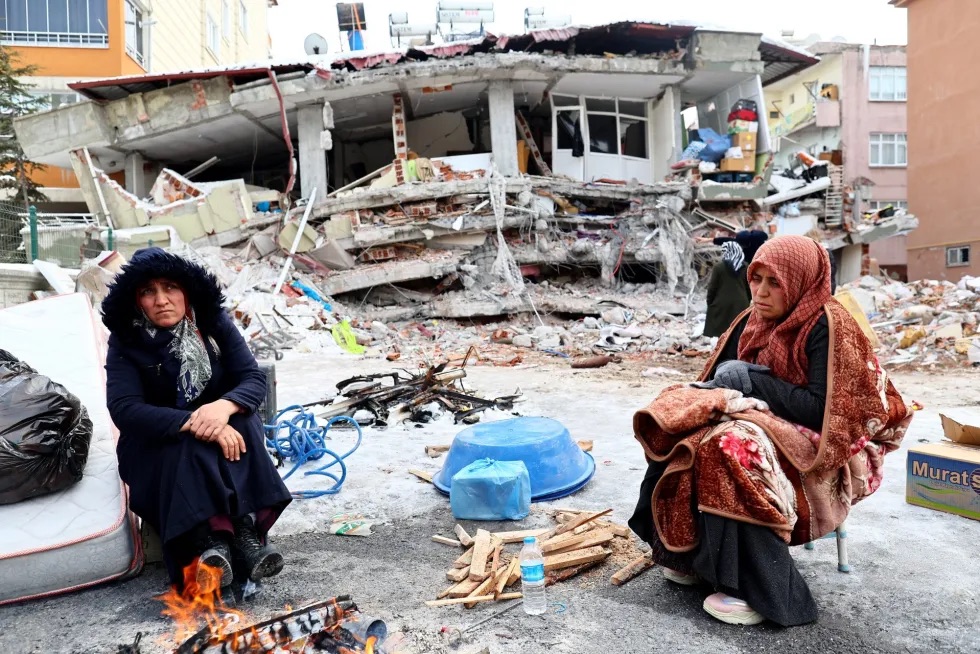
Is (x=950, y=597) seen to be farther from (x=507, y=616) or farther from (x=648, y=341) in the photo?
(x=648, y=341)

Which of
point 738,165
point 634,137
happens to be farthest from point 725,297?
point 634,137

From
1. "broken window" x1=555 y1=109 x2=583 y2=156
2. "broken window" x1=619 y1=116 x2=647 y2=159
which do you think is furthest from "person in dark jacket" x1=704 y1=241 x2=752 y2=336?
"broken window" x1=619 y1=116 x2=647 y2=159

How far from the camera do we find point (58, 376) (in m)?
3.68

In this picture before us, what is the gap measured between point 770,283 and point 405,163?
1414 cm

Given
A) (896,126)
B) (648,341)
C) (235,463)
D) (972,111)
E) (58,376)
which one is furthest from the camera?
(896,126)

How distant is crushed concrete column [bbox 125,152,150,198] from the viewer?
18422 mm

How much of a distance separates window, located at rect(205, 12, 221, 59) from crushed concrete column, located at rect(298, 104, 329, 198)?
1245 centimetres

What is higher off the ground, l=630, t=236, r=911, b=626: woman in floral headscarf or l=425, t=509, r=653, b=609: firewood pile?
l=630, t=236, r=911, b=626: woman in floral headscarf

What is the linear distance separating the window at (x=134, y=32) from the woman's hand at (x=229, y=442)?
21.9 metres

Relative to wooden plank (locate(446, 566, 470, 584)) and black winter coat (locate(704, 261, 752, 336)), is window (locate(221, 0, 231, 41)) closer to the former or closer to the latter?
black winter coat (locate(704, 261, 752, 336))

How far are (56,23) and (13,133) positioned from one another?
383 centimetres

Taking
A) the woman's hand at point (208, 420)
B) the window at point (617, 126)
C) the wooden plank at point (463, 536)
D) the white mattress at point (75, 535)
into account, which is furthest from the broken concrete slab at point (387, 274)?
the woman's hand at point (208, 420)

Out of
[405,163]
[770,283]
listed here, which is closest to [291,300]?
[405,163]

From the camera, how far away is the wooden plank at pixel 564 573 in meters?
2.68
